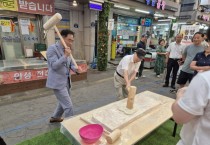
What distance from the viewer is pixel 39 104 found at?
3438mm

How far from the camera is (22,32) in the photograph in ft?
18.5

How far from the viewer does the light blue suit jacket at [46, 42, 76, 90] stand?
2.02 metres

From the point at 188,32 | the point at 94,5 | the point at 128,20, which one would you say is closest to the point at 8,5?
the point at 94,5

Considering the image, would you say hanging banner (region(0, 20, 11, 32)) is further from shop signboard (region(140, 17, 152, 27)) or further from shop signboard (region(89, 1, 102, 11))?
shop signboard (region(140, 17, 152, 27))

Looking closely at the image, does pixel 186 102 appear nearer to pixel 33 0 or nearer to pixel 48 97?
pixel 48 97

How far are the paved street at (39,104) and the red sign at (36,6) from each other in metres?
2.96

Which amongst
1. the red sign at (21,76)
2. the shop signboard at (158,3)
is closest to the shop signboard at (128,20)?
the shop signboard at (158,3)

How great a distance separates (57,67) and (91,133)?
105 cm

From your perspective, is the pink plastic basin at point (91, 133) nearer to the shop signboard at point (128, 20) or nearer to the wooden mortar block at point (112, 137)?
the wooden mortar block at point (112, 137)

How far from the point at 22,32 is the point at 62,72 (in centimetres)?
460

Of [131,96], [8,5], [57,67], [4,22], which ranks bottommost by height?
[131,96]

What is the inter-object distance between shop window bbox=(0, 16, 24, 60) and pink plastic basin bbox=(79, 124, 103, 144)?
18.0ft

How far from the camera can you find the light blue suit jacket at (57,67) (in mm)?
2023

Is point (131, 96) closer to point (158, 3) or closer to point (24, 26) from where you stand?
point (24, 26)
